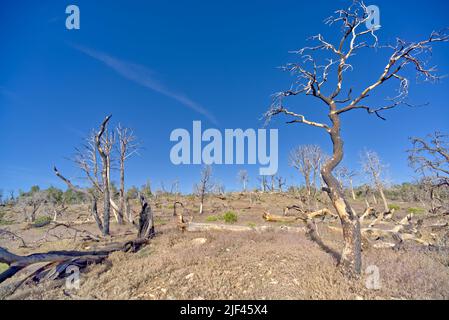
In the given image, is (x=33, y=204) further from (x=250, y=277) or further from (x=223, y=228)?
(x=250, y=277)

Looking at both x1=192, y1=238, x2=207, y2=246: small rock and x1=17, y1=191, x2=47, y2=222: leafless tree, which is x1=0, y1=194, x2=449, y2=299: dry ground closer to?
x1=192, y1=238, x2=207, y2=246: small rock

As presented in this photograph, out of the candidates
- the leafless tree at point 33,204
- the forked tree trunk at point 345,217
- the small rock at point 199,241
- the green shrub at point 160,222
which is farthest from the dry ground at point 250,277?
the leafless tree at point 33,204

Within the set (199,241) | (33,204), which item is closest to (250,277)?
(199,241)

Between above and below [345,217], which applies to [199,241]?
below

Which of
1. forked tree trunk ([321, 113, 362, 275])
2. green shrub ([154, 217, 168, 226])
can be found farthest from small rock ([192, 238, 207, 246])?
green shrub ([154, 217, 168, 226])

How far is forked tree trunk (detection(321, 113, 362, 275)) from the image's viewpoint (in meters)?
5.42

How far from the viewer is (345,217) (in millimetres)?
5785

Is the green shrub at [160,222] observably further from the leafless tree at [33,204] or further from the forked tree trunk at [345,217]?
the leafless tree at [33,204]

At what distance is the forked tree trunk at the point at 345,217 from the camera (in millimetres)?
5420

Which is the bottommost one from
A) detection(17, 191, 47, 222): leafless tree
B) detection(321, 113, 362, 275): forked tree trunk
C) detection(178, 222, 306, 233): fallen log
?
detection(17, 191, 47, 222): leafless tree

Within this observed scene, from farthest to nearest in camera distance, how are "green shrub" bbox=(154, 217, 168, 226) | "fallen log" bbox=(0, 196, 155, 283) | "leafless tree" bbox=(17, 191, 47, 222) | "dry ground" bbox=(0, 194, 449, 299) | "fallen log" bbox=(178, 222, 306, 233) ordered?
"leafless tree" bbox=(17, 191, 47, 222) → "green shrub" bbox=(154, 217, 168, 226) → "fallen log" bbox=(178, 222, 306, 233) → "fallen log" bbox=(0, 196, 155, 283) → "dry ground" bbox=(0, 194, 449, 299)

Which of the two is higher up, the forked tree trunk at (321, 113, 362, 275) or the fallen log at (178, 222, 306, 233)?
the forked tree trunk at (321, 113, 362, 275)
